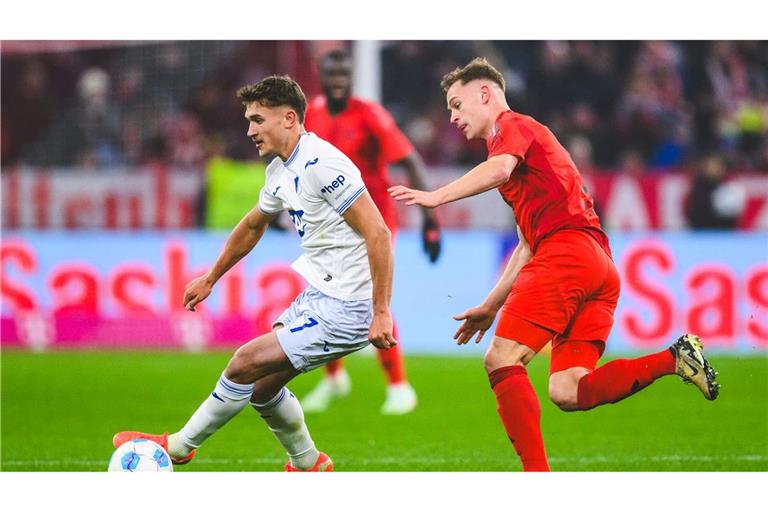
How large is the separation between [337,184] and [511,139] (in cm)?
73

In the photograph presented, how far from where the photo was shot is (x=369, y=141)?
855 cm

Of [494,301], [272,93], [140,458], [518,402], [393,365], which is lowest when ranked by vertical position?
[393,365]

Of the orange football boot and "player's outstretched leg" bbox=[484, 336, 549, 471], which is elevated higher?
"player's outstretched leg" bbox=[484, 336, 549, 471]

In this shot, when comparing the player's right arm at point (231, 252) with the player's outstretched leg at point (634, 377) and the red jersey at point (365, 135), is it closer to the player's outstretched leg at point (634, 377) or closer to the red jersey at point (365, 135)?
the player's outstretched leg at point (634, 377)

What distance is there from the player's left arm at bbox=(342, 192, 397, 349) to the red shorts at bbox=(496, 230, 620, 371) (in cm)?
48

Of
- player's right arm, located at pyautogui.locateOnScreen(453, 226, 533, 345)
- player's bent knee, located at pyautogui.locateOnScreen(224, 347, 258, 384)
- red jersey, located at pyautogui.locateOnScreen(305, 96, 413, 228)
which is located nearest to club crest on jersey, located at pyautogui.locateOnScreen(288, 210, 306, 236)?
player's bent knee, located at pyautogui.locateOnScreen(224, 347, 258, 384)

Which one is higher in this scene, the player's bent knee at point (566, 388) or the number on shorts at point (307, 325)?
the number on shorts at point (307, 325)

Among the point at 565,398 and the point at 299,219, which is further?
the point at 299,219

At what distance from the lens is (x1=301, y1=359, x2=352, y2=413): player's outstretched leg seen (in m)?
8.75

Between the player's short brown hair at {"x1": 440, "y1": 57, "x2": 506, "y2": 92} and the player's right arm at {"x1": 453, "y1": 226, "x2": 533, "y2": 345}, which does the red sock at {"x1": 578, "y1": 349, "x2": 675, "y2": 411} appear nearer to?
the player's right arm at {"x1": 453, "y1": 226, "x2": 533, "y2": 345}

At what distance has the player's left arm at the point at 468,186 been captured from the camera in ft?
14.4

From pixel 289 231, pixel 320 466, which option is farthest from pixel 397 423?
pixel 289 231

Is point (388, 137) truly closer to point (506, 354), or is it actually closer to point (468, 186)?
point (506, 354)

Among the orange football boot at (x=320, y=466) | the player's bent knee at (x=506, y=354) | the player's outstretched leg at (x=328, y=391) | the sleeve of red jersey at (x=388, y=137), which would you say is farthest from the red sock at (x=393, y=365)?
the player's bent knee at (x=506, y=354)
